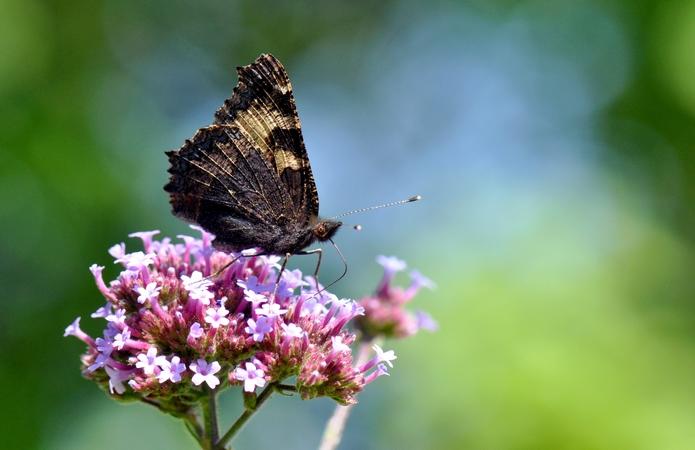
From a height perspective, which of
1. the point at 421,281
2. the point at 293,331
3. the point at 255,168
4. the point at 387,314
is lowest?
the point at 293,331

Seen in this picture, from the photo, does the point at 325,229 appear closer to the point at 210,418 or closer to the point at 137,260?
the point at 137,260

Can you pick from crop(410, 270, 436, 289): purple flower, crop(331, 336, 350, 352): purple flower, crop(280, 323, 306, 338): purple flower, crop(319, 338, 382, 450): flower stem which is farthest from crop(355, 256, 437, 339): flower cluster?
crop(280, 323, 306, 338): purple flower

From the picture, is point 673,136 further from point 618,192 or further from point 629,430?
point 629,430

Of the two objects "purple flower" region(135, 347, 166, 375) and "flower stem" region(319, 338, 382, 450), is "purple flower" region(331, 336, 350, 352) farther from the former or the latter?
"purple flower" region(135, 347, 166, 375)

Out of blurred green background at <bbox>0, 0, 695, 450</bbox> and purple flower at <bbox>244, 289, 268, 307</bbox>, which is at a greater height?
blurred green background at <bbox>0, 0, 695, 450</bbox>

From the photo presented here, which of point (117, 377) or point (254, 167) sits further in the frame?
point (254, 167)

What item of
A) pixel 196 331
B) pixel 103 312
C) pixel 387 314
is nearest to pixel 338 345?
pixel 196 331

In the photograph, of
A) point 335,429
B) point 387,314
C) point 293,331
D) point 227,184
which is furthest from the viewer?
point 387,314
